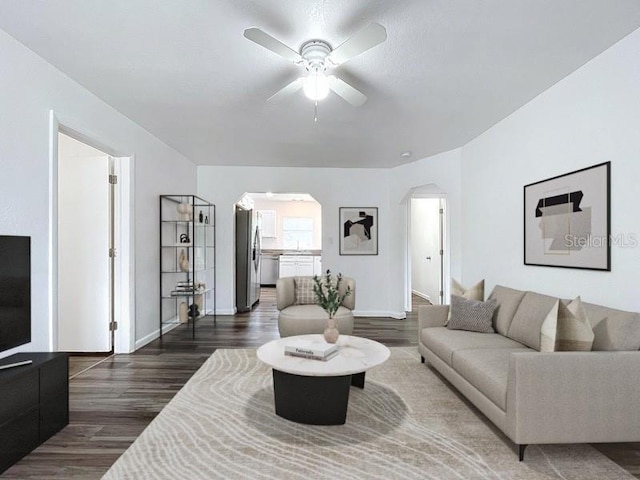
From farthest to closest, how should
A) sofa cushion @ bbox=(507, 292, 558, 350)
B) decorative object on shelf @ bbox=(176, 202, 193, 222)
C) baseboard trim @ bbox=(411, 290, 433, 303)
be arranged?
1. baseboard trim @ bbox=(411, 290, 433, 303)
2. decorative object on shelf @ bbox=(176, 202, 193, 222)
3. sofa cushion @ bbox=(507, 292, 558, 350)

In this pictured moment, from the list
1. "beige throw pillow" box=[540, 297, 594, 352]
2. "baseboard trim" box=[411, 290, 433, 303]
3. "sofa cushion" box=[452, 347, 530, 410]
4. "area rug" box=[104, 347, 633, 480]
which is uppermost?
"beige throw pillow" box=[540, 297, 594, 352]

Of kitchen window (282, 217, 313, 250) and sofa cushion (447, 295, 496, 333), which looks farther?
kitchen window (282, 217, 313, 250)

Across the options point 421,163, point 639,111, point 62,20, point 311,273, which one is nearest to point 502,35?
point 639,111

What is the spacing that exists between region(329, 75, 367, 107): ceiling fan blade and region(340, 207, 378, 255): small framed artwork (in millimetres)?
3269

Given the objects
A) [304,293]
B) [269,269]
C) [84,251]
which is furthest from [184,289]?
[269,269]

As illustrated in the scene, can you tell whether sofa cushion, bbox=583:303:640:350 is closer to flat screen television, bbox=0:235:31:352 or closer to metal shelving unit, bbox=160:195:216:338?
flat screen television, bbox=0:235:31:352

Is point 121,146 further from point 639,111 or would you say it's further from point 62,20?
point 639,111

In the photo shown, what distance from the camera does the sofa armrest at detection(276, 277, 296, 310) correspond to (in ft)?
14.1

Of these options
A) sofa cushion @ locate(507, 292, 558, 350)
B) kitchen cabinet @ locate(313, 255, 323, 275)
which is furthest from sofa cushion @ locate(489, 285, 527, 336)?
kitchen cabinet @ locate(313, 255, 323, 275)

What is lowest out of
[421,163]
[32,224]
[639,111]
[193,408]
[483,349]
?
[193,408]

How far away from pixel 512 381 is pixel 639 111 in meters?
1.89

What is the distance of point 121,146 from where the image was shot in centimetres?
366

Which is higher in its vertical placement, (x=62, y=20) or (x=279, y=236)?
(x=62, y=20)

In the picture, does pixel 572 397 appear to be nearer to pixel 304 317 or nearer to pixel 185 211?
pixel 304 317
